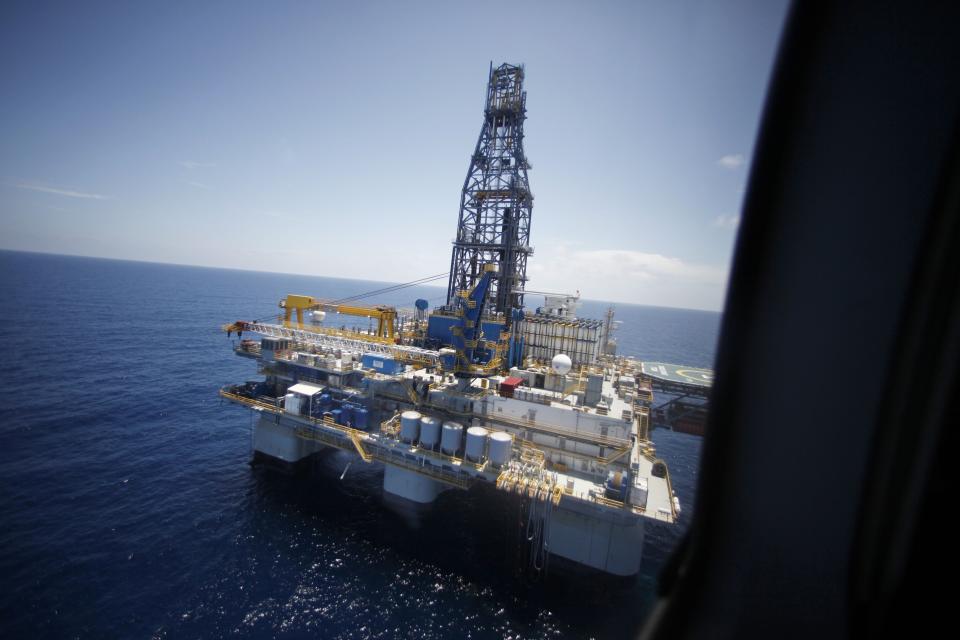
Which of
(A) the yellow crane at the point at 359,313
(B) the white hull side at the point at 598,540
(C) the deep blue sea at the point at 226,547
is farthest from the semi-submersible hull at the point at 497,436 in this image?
(A) the yellow crane at the point at 359,313

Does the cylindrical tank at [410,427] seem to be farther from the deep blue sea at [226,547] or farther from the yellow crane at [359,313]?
the yellow crane at [359,313]

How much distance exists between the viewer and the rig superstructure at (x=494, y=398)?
971 inches

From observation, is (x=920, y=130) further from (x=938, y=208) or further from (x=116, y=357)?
(x=116, y=357)

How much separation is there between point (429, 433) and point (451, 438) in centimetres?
179

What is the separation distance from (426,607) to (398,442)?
→ 1049 cm

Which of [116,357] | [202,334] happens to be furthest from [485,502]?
[202,334]

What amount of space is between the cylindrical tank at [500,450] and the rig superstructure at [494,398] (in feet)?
0.30

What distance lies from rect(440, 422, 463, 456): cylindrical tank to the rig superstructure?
0.33ft

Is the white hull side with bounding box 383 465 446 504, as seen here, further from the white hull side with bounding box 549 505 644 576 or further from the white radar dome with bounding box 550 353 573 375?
the white radar dome with bounding box 550 353 573 375

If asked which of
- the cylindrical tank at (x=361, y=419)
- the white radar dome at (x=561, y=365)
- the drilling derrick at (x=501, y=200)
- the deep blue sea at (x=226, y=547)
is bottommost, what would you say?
the deep blue sea at (x=226, y=547)

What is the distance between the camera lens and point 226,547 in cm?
2442

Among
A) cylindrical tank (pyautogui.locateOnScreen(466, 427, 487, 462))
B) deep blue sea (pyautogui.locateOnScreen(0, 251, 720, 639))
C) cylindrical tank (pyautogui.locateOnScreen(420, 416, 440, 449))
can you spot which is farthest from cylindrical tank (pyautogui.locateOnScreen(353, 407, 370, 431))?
cylindrical tank (pyautogui.locateOnScreen(466, 427, 487, 462))

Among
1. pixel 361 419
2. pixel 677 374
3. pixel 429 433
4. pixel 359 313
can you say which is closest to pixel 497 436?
pixel 429 433

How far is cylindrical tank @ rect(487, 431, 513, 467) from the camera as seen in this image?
83.2 feet
